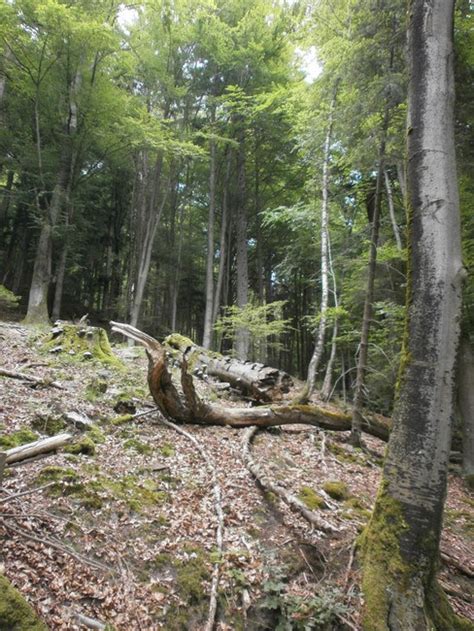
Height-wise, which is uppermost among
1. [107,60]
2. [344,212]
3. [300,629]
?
[107,60]

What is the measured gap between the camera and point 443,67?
3.16 meters

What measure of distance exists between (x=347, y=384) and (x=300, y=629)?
54.5 ft

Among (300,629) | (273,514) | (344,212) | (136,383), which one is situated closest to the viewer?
(300,629)

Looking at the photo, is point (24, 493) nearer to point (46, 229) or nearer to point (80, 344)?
point (80, 344)

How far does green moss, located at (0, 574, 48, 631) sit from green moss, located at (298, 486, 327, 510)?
280 cm

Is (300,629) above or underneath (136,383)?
underneath

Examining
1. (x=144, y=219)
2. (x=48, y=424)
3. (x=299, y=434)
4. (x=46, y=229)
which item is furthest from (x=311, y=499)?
(x=144, y=219)

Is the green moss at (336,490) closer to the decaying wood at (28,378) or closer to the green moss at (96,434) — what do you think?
the green moss at (96,434)

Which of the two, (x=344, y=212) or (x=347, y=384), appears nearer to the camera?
(x=344, y=212)

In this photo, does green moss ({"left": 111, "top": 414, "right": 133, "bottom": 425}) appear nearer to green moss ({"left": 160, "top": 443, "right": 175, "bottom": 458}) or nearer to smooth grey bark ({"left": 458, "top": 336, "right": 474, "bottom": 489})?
green moss ({"left": 160, "top": 443, "right": 175, "bottom": 458})

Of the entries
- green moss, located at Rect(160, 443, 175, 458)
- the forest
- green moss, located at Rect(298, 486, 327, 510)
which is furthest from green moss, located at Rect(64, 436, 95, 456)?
green moss, located at Rect(298, 486, 327, 510)

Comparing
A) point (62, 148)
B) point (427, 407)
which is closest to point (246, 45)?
point (62, 148)

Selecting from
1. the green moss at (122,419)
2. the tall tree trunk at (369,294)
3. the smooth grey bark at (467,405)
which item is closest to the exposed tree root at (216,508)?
the green moss at (122,419)

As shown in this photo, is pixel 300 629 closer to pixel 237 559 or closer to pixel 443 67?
pixel 237 559
